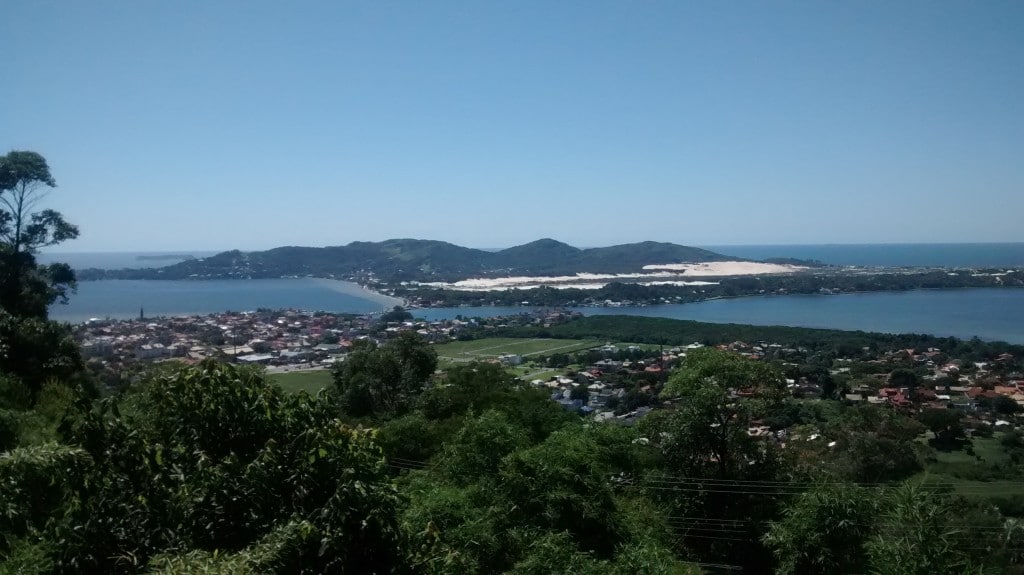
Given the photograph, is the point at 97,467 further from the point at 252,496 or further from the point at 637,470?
the point at 637,470

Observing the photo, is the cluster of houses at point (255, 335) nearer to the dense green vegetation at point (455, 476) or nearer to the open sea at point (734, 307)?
the open sea at point (734, 307)

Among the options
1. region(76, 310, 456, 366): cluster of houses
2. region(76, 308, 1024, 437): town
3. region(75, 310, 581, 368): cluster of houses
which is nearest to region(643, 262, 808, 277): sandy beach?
region(75, 310, 581, 368): cluster of houses

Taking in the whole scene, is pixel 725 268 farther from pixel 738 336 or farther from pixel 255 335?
pixel 255 335

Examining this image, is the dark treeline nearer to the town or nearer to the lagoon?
the town

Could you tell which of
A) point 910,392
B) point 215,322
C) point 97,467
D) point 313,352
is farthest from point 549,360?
point 97,467

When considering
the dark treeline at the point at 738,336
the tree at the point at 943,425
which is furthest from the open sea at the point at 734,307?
the tree at the point at 943,425
